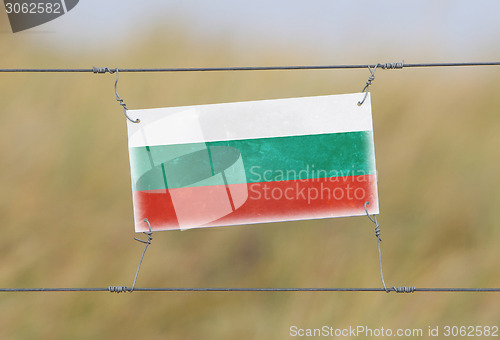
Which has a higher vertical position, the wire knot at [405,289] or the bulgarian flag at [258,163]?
the bulgarian flag at [258,163]

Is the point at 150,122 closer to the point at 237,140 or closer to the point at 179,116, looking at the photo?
the point at 179,116

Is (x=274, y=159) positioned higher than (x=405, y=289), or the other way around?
(x=274, y=159)

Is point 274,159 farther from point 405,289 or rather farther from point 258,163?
point 405,289

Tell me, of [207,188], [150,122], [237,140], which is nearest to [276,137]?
[237,140]

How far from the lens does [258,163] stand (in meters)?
1.47

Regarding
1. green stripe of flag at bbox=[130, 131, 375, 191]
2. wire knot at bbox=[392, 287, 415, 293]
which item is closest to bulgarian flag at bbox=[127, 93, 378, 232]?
green stripe of flag at bbox=[130, 131, 375, 191]

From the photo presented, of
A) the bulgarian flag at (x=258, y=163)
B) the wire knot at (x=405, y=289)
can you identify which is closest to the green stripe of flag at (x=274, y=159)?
the bulgarian flag at (x=258, y=163)

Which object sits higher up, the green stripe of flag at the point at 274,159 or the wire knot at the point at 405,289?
the green stripe of flag at the point at 274,159

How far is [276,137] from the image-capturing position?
1.47 m

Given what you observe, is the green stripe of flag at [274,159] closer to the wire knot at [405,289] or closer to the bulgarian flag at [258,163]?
the bulgarian flag at [258,163]

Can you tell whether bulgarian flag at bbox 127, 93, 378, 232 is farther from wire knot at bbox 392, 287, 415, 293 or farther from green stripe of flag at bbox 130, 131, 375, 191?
wire knot at bbox 392, 287, 415, 293

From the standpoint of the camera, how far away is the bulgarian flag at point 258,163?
4.79 ft

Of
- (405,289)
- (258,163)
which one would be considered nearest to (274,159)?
(258,163)

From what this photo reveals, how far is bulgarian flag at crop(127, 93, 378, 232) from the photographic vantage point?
146cm
